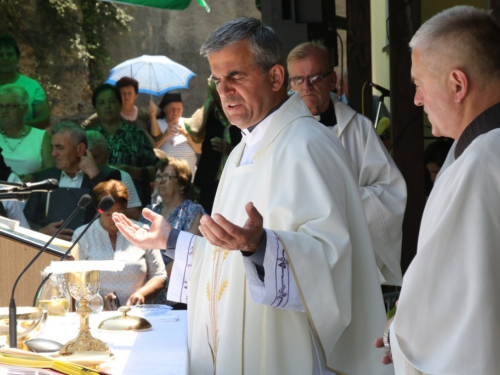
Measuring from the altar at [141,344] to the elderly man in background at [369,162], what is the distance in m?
1.31

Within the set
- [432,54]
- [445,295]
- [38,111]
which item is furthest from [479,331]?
[38,111]

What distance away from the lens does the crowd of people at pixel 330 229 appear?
7.34ft

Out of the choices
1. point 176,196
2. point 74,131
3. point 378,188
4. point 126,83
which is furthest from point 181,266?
point 126,83

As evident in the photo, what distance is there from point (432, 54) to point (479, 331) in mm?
754

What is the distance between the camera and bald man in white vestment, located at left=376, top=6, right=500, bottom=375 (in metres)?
2.21

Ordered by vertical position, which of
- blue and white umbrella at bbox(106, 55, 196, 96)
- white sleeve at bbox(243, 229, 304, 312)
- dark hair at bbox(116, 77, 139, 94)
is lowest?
white sleeve at bbox(243, 229, 304, 312)

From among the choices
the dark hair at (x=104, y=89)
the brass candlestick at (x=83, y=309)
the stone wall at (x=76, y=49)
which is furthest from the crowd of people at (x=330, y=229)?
the stone wall at (x=76, y=49)

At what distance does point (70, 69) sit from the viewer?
16.4 meters

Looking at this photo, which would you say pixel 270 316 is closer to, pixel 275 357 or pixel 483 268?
pixel 275 357

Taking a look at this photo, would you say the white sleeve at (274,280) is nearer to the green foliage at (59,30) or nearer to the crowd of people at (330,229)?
the crowd of people at (330,229)

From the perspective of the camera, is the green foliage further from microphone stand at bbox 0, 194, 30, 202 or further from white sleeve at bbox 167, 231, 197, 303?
microphone stand at bbox 0, 194, 30, 202

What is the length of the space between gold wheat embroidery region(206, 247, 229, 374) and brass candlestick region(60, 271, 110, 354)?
0.40m


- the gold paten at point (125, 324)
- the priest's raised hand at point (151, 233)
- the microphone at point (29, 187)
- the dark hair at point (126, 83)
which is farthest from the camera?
the dark hair at point (126, 83)

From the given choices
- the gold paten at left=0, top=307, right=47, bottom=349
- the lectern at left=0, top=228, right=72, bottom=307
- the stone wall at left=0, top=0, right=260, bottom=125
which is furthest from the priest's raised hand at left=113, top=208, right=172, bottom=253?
the stone wall at left=0, top=0, right=260, bottom=125
